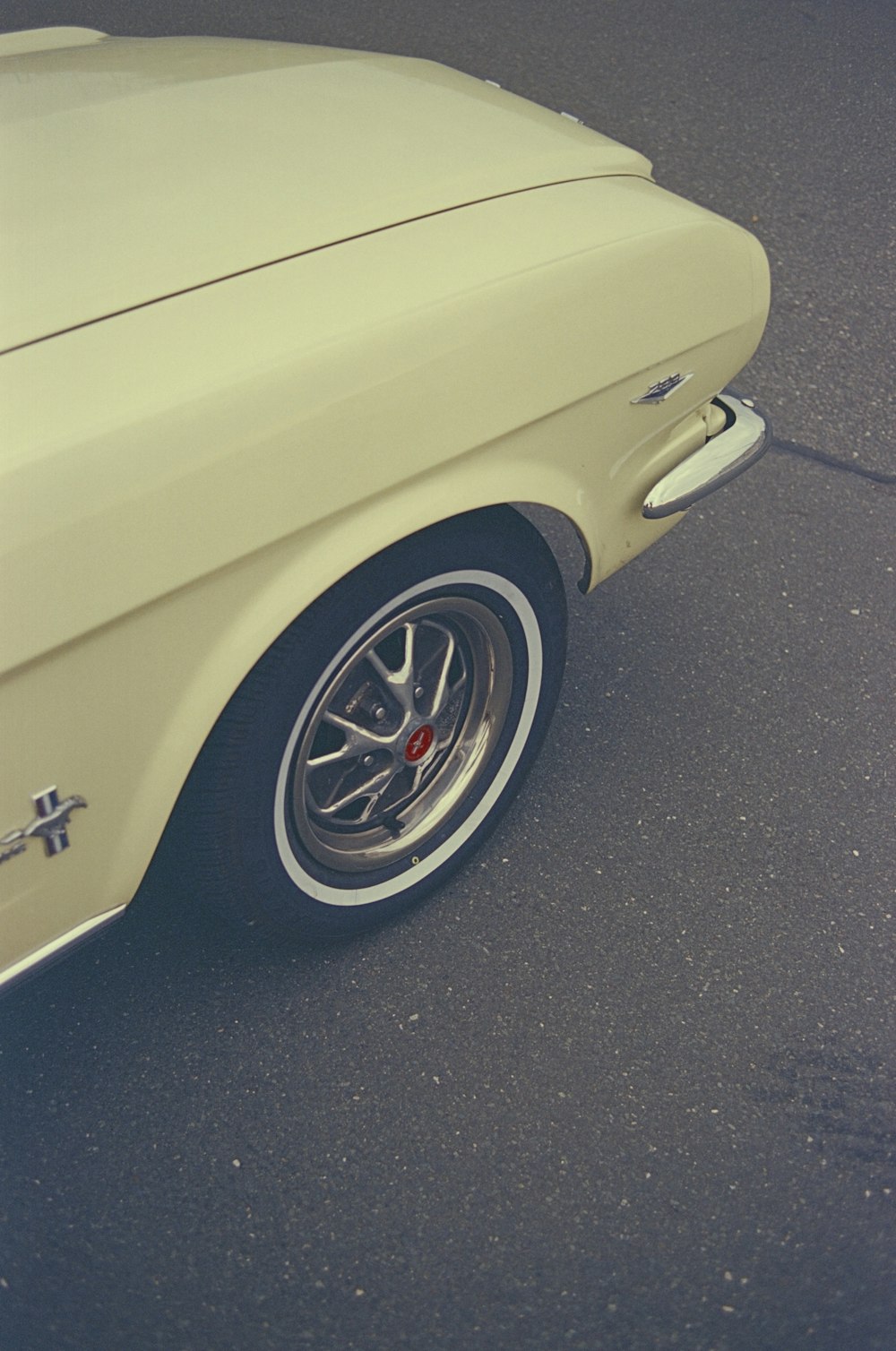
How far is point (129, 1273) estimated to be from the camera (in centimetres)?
183

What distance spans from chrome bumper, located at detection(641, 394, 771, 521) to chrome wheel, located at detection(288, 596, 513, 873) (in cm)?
40

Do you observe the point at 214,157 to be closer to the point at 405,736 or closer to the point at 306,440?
the point at 306,440

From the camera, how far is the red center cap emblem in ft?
7.25

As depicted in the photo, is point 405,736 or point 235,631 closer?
point 235,631

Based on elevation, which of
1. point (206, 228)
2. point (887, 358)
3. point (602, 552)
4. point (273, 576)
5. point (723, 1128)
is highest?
point (206, 228)

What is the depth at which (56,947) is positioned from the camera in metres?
1.66

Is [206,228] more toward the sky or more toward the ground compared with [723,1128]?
more toward the sky

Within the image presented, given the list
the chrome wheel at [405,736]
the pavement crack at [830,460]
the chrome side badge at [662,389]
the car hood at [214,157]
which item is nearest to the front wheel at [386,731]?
the chrome wheel at [405,736]

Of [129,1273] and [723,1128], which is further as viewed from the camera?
[723,1128]

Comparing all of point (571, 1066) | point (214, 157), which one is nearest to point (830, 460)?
point (571, 1066)

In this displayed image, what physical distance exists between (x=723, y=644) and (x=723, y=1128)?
1.31 m

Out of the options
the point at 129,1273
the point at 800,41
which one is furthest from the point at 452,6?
the point at 129,1273

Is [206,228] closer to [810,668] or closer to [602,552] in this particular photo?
[602,552]

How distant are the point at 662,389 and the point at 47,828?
1.26 metres
